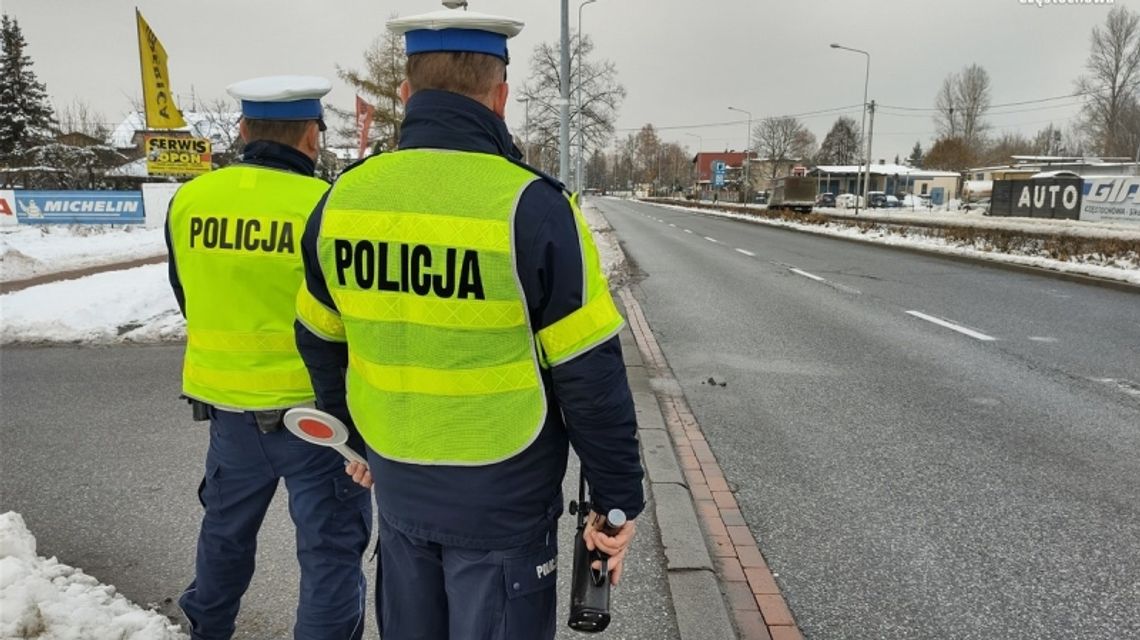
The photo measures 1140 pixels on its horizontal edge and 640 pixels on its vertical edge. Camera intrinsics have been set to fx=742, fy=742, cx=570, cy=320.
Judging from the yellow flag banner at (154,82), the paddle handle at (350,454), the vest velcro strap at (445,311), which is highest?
the yellow flag banner at (154,82)

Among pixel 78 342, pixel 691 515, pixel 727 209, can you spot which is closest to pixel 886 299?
pixel 691 515

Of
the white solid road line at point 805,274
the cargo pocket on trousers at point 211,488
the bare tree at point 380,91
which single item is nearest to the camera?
the cargo pocket on trousers at point 211,488

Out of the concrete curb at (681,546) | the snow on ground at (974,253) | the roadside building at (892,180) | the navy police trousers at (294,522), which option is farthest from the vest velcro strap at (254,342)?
the roadside building at (892,180)

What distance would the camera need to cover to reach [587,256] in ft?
5.55

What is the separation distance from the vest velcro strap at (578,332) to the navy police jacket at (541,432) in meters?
0.02

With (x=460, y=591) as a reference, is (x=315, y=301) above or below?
above

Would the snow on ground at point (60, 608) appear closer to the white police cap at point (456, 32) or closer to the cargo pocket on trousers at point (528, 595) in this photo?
the cargo pocket on trousers at point (528, 595)

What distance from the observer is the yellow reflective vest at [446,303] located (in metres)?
1.65

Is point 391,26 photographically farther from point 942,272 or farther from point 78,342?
point 942,272

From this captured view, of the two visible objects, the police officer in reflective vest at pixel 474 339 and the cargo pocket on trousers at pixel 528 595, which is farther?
the cargo pocket on trousers at pixel 528 595

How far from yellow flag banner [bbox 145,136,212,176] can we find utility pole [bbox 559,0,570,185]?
33.2ft

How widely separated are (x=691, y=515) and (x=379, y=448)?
8.30 feet

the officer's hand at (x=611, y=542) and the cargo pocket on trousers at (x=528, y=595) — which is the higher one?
the officer's hand at (x=611, y=542)

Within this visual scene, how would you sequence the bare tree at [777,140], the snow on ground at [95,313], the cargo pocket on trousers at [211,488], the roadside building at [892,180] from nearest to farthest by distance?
the cargo pocket on trousers at [211,488] < the snow on ground at [95,313] < the roadside building at [892,180] < the bare tree at [777,140]
